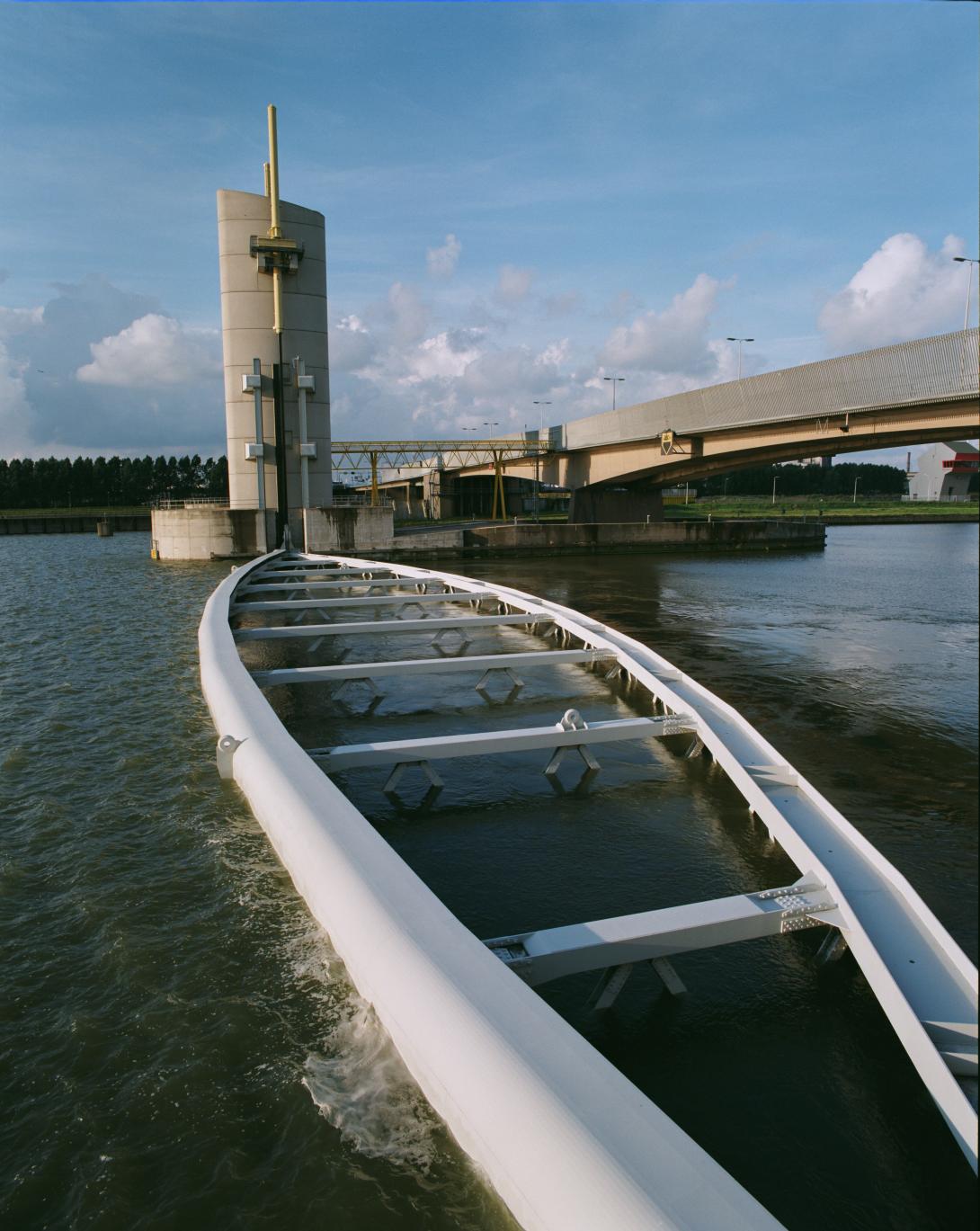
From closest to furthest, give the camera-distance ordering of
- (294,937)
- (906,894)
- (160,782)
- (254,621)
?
(906,894)
(294,937)
(160,782)
(254,621)

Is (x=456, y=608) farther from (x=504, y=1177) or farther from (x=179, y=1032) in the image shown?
(x=504, y=1177)

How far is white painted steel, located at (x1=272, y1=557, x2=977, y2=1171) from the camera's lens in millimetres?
3090

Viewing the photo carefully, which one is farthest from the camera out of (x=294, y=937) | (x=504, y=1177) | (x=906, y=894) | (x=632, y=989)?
(x=294, y=937)

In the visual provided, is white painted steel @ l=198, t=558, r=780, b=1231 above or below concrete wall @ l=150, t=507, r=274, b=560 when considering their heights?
below

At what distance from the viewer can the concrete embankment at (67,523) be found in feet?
278

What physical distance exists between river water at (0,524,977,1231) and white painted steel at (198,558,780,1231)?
65cm

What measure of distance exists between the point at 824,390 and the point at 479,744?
29.4 m

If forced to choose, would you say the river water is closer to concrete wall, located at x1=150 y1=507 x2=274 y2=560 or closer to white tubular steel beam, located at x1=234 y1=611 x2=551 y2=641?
white tubular steel beam, located at x1=234 y1=611 x2=551 y2=641

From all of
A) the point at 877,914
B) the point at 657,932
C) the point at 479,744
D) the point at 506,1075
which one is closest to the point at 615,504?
the point at 479,744

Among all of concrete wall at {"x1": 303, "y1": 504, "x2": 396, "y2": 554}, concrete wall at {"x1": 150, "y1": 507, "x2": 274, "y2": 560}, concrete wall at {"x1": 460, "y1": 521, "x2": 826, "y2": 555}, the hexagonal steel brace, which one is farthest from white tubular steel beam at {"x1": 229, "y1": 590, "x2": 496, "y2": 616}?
concrete wall at {"x1": 460, "y1": 521, "x2": 826, "y2": 555}

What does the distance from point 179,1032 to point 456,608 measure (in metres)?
17.0

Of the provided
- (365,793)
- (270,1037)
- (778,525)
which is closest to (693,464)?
(778,525)

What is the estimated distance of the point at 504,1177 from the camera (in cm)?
210

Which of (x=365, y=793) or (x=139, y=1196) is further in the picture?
(x=365, y=793)
